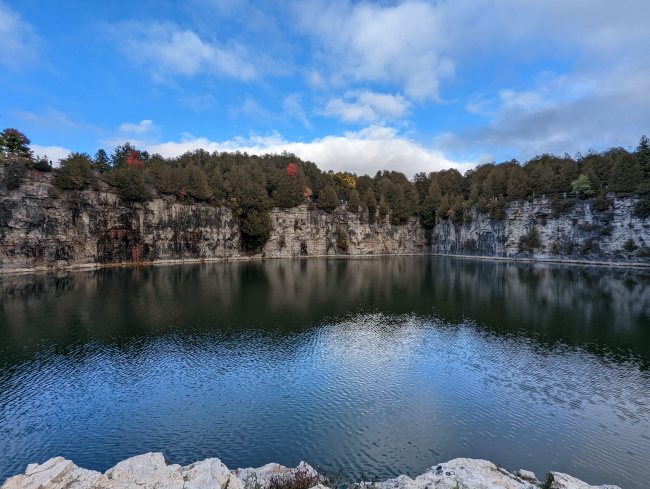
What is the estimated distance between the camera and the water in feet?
37.5

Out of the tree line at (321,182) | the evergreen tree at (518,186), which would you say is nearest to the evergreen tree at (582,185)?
the tree line at (321,182)

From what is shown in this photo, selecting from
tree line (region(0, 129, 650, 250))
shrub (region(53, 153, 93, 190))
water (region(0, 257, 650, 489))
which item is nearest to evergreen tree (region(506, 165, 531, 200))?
tree line (region(0, 129, 650, 250))

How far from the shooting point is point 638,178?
2576 inches

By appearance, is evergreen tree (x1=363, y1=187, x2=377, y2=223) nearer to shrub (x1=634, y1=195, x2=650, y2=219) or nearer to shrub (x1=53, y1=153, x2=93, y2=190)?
shrub (x1=634, y1=195, x2=650, y2=219)

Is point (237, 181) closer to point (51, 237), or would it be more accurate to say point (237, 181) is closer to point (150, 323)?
point (51, 237)

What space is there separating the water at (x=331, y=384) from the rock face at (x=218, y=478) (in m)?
1.87

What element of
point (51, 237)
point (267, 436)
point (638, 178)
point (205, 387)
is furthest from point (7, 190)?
point (638, 178)

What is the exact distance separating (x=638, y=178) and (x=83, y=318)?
89.2 m

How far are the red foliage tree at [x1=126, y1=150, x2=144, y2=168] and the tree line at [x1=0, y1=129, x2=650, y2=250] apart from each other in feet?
1.09

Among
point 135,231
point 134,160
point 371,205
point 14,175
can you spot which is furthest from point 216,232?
point 371,205

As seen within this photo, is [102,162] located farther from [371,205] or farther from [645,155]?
[645,155]

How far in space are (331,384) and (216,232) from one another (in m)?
69.1

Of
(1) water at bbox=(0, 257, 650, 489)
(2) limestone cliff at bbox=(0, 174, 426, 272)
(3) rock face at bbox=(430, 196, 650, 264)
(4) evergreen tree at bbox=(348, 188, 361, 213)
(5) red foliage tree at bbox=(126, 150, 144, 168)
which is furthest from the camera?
(4) evergreen tree at bbox=(348, 188, 361, 213)

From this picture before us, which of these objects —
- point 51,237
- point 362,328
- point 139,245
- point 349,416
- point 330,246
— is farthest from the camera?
point 330,246
